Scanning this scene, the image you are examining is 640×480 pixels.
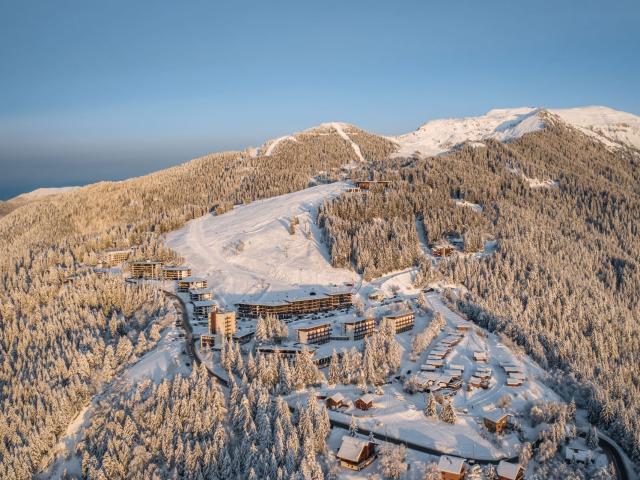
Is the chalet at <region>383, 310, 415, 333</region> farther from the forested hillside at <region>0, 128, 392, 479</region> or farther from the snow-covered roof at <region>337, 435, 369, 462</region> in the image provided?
the forested hillside at <region>0, 128, 392, 479</region>

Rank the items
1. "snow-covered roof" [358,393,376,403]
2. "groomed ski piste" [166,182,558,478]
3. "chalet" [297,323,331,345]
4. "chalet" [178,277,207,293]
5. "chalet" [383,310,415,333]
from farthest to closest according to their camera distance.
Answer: "chalet" [178,277,207,293] → "chalet" [383,310,415,333] → "chalet" [297,323,331,345] → "snow-covered roof" [358,393,376,403] → "groomed ski piste" [166,182,558,478]

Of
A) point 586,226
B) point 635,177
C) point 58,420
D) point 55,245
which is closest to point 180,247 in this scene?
point 55,245

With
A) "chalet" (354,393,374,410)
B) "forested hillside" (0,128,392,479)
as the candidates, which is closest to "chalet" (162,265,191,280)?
"forested hillside" (0,128,392,479)

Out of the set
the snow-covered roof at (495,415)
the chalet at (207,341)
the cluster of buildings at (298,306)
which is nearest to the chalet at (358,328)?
the cluster of buildings at (298,306)

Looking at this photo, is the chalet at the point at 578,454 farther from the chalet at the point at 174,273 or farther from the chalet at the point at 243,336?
the chalet at the point at 174,273

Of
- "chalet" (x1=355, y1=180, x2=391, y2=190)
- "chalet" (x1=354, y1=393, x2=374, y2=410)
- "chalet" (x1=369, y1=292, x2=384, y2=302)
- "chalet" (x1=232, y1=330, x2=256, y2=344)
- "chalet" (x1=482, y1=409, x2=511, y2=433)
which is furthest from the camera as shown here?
"chalet" (x1=355, y1=180, x2=391, y2=190)

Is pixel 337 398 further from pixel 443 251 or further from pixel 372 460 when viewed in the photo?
pixel 443 251
